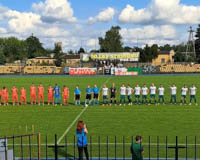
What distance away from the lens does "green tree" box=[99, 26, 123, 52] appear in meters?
99.4

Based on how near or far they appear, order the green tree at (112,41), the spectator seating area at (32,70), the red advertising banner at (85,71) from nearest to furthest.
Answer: the red advertising banner at (85,71) → the spectator seating area at (32,70) → the green tree at (112,41)

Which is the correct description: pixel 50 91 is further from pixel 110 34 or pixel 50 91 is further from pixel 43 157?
pixel 110 34

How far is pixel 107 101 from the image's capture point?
23422 millimetres

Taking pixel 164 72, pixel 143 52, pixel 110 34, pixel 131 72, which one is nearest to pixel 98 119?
pixel 131 72

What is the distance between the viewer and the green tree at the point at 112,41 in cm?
9938

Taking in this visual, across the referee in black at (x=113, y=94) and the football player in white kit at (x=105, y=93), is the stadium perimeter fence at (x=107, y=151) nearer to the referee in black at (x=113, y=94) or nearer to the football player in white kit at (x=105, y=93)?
the referee in black at (x=113, y=94)

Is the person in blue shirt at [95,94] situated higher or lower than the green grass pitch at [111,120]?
higher

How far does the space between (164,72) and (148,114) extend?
42708 mm

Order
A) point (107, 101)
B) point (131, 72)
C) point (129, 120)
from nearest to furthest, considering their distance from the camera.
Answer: point (129, 120)
point (107, 101)
point (131, 72)

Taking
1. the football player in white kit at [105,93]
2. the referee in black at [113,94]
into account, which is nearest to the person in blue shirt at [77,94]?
the football player in white kit at [105,93]

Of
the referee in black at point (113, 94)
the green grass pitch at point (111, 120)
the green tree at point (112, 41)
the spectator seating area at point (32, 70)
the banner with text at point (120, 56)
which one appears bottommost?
the green grass pitch at point (111, 120)

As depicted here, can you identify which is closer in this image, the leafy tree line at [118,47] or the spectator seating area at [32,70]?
the spectator seating area at [32,70]

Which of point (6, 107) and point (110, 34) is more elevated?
point (110, 34)

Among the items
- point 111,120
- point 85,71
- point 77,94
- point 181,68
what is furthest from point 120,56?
point 111,120
